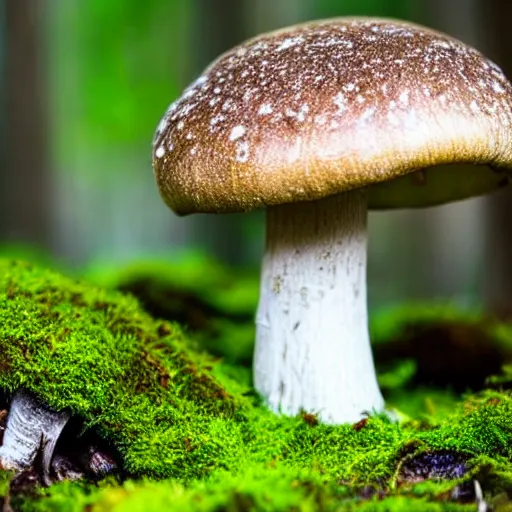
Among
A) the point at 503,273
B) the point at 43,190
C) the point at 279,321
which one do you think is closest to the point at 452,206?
the point at 503,273

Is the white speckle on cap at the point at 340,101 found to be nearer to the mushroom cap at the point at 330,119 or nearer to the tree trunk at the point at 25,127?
the mushroom cap at the point at 330,119

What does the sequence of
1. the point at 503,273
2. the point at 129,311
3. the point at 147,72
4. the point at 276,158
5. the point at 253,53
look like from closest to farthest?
1. the point at 276,158
2. the point at 253,53
3. the point at 129,311
4. the point at 503,273
5. the point at 147,72

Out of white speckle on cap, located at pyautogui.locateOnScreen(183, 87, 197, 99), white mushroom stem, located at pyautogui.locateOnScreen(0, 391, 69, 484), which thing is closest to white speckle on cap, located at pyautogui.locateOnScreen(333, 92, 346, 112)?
white speckle on cap, located at pyautogui.locateOnScreen(183, 87, 197, 99)

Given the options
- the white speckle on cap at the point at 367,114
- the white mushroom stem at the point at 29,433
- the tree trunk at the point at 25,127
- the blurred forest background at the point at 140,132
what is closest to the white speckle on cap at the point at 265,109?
the white speckle on cap at the point at 367,114

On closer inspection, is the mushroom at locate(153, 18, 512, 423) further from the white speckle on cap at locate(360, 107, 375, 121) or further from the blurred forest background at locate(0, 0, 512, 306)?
the blurred forest background at locate(0, 0, 512, 306)

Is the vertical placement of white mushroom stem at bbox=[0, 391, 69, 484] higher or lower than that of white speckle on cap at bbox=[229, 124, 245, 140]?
lower

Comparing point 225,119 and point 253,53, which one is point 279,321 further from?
point 253,53
